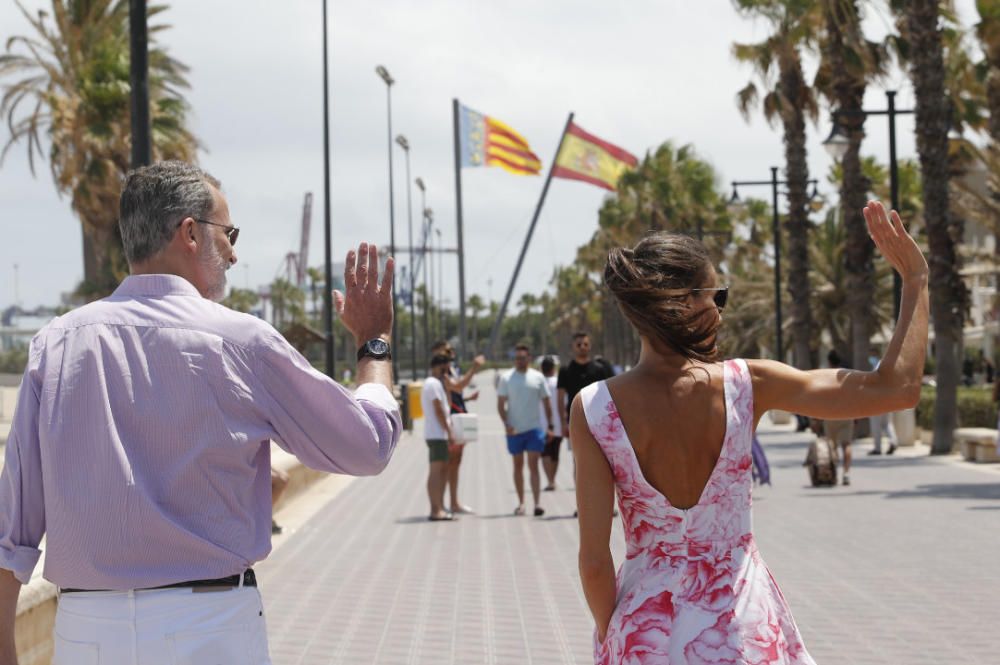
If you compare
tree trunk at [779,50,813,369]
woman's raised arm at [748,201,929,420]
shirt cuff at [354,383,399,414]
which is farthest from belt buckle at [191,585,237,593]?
tree trunk at [779,50,813,369]

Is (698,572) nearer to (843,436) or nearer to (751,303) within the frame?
(843,436)

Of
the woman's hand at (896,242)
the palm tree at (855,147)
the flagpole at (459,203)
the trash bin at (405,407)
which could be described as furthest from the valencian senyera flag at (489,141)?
the woman's hand at (896,242)

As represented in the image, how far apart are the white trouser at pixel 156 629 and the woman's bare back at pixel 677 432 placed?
0.93 meters

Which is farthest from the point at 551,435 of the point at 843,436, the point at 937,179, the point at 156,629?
the point at 156,629

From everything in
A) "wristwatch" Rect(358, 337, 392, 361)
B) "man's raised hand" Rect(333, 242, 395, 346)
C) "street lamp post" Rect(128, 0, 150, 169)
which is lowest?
"wristwatch" Rect(358, 337, 392, 361)

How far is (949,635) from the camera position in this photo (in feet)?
26.4

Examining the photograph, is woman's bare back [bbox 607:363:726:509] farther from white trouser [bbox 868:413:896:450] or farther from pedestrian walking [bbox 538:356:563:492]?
white trouser [bbox 868:413:896:450]

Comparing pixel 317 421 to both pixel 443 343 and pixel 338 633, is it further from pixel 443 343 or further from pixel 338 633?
pixel 443 343

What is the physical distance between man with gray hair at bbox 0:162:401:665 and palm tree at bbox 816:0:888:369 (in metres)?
26.8

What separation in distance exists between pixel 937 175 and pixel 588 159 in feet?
93.6

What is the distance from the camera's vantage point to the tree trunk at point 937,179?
24609 millimetres

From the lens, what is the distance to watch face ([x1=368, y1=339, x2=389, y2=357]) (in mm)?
3346

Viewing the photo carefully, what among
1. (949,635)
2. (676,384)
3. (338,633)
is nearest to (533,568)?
(338,633)

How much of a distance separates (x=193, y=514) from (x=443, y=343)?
44.7ft
